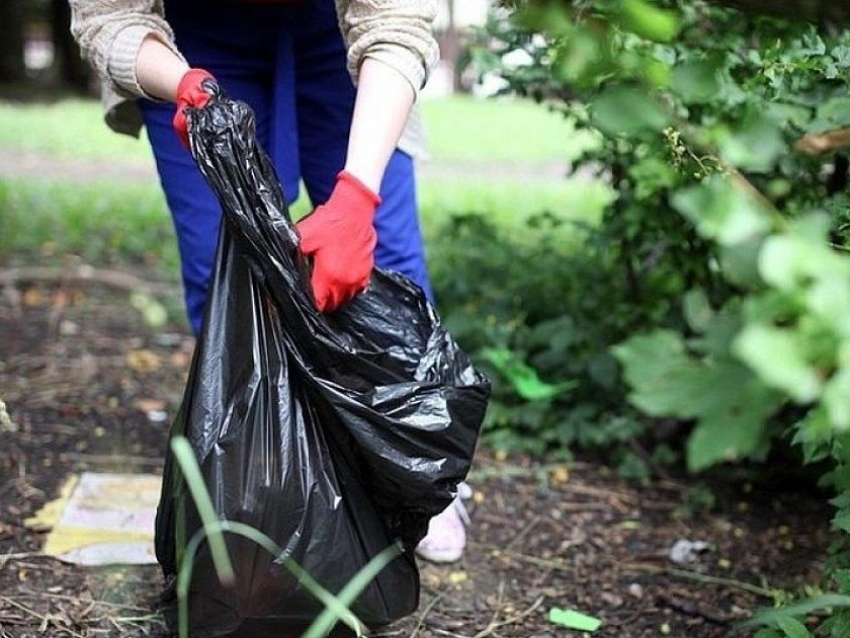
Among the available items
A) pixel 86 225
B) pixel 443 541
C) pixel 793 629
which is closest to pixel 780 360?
pixel 793 629

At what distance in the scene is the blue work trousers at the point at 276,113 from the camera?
1.98 meters

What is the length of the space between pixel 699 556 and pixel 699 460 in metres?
1.51

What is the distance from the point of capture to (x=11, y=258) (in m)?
4.16

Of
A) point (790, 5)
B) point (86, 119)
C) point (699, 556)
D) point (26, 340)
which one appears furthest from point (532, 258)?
point (86, 119)

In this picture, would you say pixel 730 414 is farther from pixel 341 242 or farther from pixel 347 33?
pixel 347 33

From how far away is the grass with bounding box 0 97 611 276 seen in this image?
446 centimetres

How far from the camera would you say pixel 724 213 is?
2.63 ft

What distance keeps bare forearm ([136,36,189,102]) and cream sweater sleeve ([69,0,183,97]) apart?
1cm

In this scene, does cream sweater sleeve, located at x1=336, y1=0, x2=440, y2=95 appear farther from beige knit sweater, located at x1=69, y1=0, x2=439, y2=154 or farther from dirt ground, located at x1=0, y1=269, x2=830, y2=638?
dirt ground, located at x1=0, y1=269, x2=830, y2=638

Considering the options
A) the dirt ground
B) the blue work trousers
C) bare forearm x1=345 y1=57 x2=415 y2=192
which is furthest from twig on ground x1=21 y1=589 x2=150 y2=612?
bare forearm x1=345 y1=57 x2=415 y2=192

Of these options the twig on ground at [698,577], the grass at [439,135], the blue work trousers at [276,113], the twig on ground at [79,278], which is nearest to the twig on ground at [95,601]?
the blue work trousers at [276,113]

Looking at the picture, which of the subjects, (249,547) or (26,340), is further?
(26,340)

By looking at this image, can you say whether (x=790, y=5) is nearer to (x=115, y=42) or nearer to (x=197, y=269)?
(x=115, y=42)

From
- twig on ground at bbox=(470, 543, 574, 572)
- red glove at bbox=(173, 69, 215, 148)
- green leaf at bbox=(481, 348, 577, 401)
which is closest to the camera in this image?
red glove at bbox=(173, 69, 215, 148)
